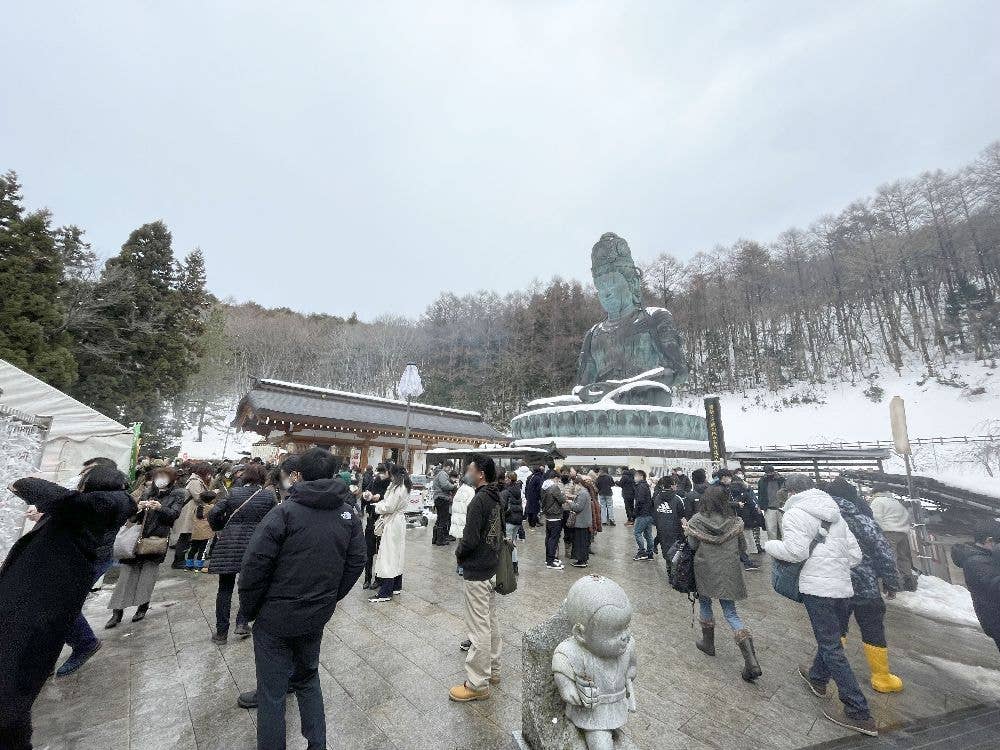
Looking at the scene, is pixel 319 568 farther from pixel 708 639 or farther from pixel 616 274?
pixel 616 274

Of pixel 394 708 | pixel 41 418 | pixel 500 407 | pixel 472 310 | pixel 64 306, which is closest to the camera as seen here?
pixel 394 708

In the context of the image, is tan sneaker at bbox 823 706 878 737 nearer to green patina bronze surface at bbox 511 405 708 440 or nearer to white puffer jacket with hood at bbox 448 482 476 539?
white puffer jacket with hood at bbox 448 482 476 539

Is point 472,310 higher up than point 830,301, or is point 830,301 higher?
point 472,310

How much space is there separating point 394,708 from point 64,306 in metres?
17.4

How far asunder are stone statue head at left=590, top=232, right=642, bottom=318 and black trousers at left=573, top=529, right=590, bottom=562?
22115mm

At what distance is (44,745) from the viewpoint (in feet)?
8.23

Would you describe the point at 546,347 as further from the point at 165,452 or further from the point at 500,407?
the point at 165,452

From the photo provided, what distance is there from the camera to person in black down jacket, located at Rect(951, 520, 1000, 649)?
296 centimetres

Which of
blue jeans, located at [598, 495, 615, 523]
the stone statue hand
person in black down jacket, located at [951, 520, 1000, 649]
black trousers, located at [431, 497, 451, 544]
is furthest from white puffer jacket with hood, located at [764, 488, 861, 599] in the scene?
blue jeans, located at [598, 495, 615, 523]

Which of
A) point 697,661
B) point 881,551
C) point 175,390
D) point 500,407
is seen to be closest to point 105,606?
point 697,661

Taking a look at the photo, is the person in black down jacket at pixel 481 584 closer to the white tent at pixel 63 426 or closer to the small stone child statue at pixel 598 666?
the small stone child statue at pixel 598 666

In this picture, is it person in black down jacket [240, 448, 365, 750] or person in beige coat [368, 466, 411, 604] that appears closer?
person in black down jacket [240, 448, 365, 750]

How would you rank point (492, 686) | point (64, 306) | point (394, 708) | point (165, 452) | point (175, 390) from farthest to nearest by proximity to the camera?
point (165, 452) → point (175, 390) → point (64, 306) → point (492, 686) → point (394, 708)

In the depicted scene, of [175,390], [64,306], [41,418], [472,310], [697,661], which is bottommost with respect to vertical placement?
[697,661]
